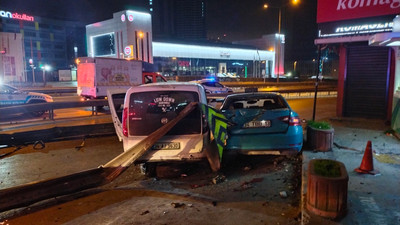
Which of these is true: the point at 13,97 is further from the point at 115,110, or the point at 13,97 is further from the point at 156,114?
the point at 156,114

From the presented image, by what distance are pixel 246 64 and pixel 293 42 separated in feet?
193

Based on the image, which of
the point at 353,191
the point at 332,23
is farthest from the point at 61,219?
the point at 332,23

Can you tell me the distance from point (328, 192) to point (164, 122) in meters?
3.01

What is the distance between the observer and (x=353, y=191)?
4.89 metres

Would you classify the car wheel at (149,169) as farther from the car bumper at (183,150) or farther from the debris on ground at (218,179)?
the debris on ground at (218,179)

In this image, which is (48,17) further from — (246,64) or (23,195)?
(23,195)

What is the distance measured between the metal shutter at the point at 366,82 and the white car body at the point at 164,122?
8.37 m

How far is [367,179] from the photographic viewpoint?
17.9 ft

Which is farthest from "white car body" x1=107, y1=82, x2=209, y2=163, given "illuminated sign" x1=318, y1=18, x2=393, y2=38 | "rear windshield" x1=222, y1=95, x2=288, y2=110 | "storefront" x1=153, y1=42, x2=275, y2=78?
"storefront" x1=153, y1=42, x2=275, y2=78

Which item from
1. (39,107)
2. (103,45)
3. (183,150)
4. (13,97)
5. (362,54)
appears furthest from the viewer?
(103,45)

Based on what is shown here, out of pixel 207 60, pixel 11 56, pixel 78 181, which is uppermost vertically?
pixel 207 60

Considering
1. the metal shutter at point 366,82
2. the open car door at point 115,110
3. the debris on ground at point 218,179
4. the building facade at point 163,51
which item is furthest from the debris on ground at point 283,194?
the building facade at point 163,51

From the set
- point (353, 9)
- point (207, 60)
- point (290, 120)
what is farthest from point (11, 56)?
point (207, 60)

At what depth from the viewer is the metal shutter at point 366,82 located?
36.2 feet
